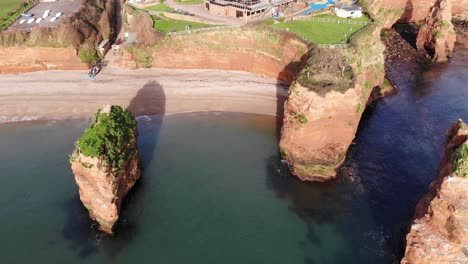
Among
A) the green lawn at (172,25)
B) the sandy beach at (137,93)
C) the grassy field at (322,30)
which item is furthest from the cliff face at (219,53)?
the grassy field at (322,30)

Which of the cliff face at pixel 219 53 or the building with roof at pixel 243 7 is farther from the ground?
the building with roof at pixel 243 7

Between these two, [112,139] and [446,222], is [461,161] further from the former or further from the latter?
[112,139]

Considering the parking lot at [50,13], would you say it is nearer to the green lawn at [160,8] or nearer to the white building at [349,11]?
the green lawn at [160,8]

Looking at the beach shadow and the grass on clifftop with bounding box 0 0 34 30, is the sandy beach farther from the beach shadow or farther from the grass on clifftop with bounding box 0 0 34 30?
the grass on clifftop with bounding box 0 0 34 30

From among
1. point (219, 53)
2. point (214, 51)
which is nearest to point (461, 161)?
point (219, 53)

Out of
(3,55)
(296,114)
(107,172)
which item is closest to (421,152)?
(296,114)

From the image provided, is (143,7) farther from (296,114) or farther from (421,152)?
(421,152)
